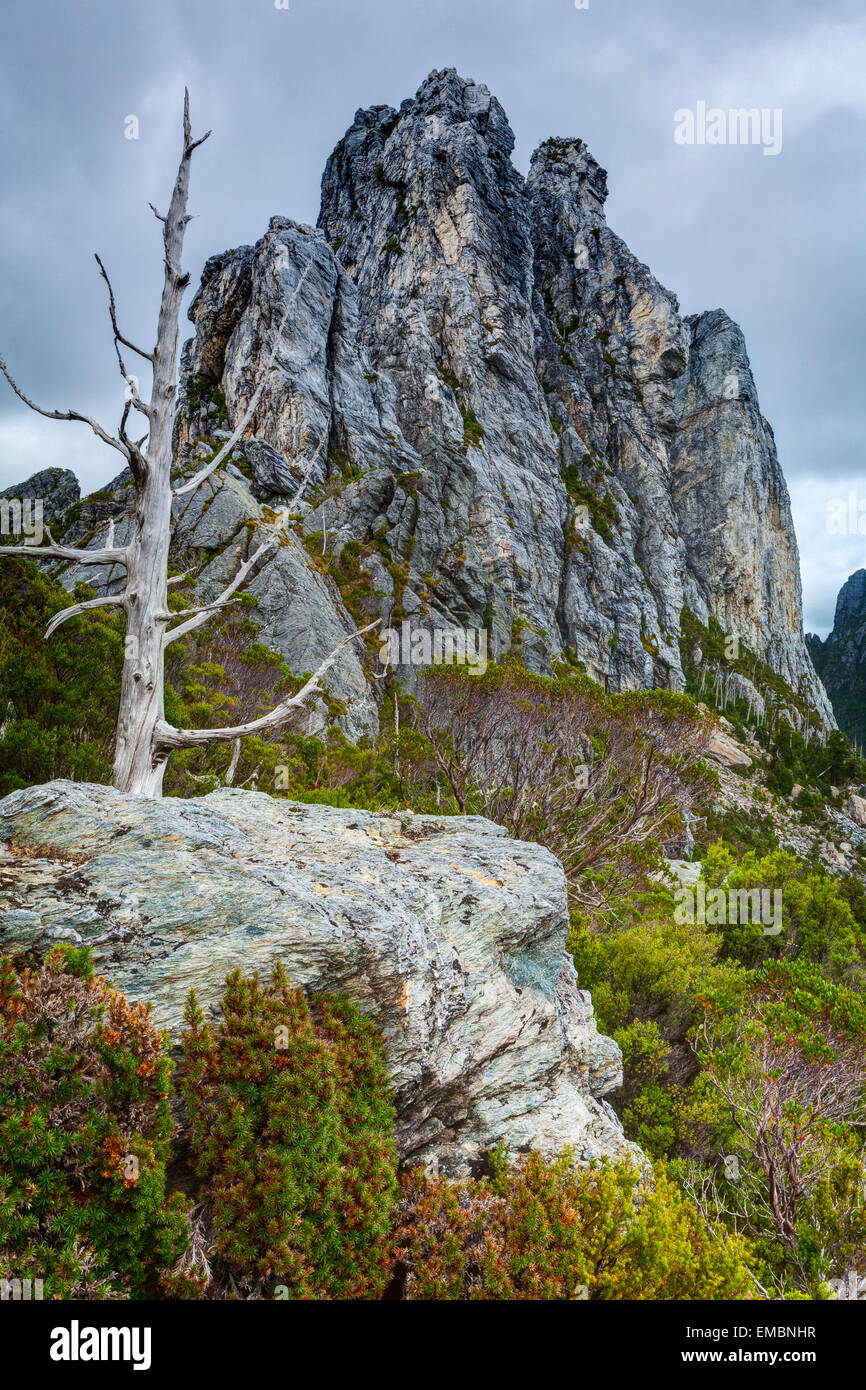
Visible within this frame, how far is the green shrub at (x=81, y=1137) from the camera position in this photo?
9.29 feet

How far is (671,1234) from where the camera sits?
456 centimetres

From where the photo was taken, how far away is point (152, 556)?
6.43 meters

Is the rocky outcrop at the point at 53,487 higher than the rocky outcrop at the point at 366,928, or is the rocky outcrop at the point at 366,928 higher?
the rocky outcrop at the point at 53,487

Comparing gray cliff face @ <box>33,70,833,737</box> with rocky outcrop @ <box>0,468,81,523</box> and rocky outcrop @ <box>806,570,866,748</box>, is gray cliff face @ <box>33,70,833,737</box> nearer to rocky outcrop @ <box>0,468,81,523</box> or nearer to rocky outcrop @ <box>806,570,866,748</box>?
rocky outcrop @ <box>0,468,81,523</box>

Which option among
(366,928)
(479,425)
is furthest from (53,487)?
(366,928)

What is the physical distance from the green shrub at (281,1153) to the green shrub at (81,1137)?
0.26m

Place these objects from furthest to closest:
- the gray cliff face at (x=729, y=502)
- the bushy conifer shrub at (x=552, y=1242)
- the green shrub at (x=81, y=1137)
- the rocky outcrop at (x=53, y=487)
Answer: the gray cliff face at (x=729, y=502) → the rocky outcrop at (x=53, y=487) → the bushy conifer shrub at (x=552, y=1242) → the green shrub at (x=81, y=1137)

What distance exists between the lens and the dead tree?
601 cm

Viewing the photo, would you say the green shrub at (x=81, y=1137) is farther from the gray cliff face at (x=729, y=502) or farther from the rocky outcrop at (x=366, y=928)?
the gray cliff face at (x=729, y=502)

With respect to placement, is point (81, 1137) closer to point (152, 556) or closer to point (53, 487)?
point (152, 556)

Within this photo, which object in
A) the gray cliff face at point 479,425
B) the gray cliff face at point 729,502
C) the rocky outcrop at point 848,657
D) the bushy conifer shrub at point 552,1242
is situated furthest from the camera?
the rocky outcrop at point 848,657

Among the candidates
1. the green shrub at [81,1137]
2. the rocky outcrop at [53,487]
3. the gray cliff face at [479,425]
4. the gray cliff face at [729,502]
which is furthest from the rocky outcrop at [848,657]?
the green shrub at [81,1137]

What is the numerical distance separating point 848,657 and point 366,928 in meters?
199
